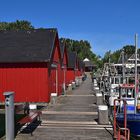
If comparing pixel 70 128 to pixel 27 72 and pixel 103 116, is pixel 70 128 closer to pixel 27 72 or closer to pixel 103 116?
pixel 103 116

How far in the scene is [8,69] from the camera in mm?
27844

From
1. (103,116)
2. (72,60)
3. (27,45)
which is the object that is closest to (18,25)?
(72,60)

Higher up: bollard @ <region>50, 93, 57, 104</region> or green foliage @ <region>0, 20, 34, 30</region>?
green foliage @ <region>0, 20, 34, 30</region>

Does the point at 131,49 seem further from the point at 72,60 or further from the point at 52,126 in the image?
the point at 52,126

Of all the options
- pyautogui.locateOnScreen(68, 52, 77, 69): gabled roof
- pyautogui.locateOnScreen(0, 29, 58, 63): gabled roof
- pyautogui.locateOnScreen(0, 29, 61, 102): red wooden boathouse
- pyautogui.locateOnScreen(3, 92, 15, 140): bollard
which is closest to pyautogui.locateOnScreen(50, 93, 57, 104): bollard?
pyautogui.locateOnScreen(0, 29, 61, 102): red wooden boathouse

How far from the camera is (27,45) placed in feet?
96.3

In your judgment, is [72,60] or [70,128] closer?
[70,128]

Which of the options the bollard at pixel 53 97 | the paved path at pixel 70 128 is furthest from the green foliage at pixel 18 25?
the paved path at pixel 70 128

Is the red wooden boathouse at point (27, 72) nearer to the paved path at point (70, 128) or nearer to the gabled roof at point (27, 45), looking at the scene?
the gabled roof at point (27, 45)

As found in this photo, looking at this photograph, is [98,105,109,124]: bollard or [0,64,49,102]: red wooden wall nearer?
[98,105,109,124]: bollard

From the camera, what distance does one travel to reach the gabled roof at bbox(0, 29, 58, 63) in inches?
1081

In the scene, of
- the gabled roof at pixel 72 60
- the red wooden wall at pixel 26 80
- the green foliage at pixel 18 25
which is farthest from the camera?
the green foliage at pixel 18 25

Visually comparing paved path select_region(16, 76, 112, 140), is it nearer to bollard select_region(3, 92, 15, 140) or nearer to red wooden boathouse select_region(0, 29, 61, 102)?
bollard select_region(3, 92, 15, 140)

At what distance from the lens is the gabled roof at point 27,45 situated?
90.1 ft
